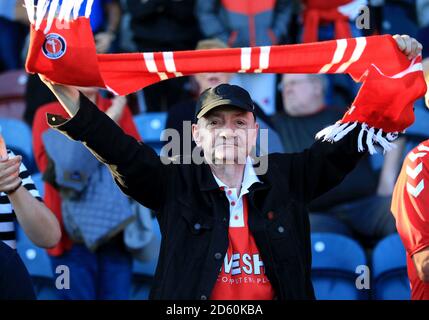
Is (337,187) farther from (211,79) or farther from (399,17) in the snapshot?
(399,17)

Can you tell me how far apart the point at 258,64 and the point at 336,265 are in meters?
1.73

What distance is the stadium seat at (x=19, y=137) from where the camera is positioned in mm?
5828

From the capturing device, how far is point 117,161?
355 cm

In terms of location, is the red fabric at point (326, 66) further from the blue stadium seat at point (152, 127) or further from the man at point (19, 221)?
the blue stadium seat at point (152, 127)

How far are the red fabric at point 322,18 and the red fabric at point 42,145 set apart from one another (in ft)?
4.39

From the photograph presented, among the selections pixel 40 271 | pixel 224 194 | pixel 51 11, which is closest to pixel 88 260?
pixel 40 271

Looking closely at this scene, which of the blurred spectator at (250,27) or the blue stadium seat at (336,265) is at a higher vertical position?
the blurred spectator at (250,27)

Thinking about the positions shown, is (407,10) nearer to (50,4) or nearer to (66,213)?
(66,213)

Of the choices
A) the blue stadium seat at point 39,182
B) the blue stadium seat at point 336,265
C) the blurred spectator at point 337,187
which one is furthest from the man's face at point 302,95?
the blue stadium seat at point 39,182

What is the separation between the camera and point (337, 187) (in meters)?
5.51

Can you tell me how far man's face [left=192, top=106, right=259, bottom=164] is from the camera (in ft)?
12.0

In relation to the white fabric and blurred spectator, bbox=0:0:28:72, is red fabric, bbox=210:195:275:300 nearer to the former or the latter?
the white fabric

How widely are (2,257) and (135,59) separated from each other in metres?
0.95

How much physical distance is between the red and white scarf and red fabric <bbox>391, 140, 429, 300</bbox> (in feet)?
0.72
